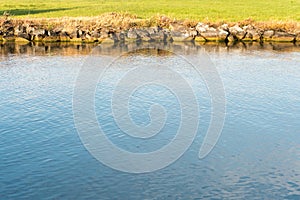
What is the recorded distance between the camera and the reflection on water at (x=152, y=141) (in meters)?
24.4

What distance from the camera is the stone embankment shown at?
72.1m

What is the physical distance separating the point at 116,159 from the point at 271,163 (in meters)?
9.05

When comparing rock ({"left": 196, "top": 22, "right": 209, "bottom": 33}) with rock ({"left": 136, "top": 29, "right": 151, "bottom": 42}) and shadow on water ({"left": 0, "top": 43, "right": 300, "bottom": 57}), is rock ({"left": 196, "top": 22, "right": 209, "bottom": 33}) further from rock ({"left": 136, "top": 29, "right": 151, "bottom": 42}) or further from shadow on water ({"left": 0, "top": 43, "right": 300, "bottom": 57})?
rock ({"left": 136, "top": 29, "right": 151, "bottom": 42})

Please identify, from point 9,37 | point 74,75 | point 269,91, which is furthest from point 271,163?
point 9,37

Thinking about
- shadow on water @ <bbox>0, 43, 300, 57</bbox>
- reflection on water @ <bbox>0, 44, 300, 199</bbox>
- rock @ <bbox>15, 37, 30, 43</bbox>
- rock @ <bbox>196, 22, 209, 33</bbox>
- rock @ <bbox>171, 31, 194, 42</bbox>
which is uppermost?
rock @ <bbox>196, 22, 209, 33</bbox>

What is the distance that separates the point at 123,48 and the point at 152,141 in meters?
36.5

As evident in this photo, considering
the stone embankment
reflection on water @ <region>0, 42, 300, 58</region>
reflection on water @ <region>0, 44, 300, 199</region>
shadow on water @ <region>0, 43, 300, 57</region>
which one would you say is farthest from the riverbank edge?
reflection on water @ <region>0, 44, 300, 199</region>

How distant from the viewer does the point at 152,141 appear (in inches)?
1232

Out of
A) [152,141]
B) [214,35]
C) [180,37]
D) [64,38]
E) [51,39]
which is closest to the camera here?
[152,141]

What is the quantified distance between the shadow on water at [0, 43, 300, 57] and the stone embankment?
7.63 ft

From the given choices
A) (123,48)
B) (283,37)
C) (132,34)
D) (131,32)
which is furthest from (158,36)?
(283,37)

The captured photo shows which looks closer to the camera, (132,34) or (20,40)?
(132,34)

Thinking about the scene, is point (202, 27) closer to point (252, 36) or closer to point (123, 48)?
point (252, 36)

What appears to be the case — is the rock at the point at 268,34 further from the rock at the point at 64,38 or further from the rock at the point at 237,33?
the rock at the point at 64,38
